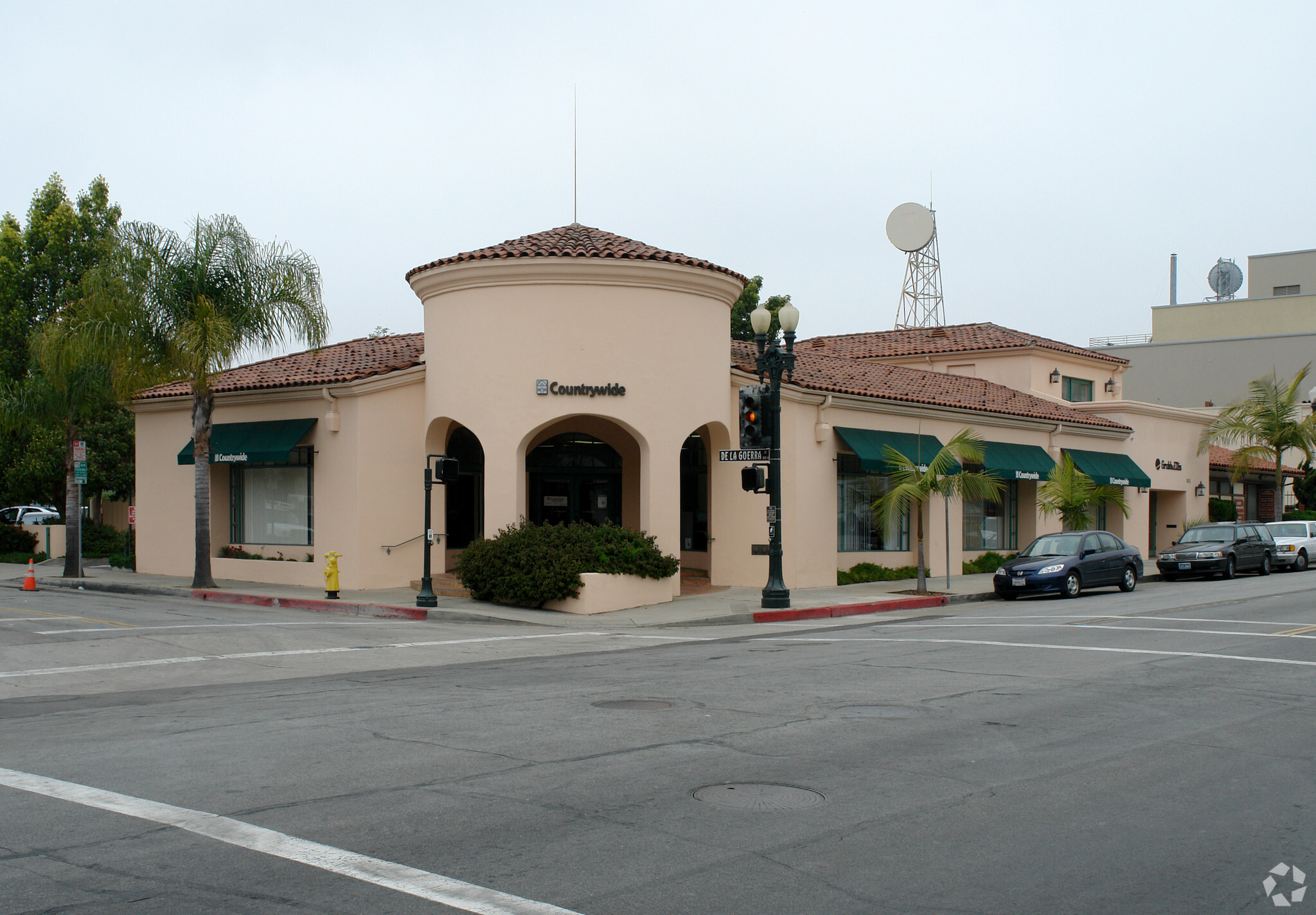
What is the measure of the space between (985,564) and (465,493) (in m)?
14.3

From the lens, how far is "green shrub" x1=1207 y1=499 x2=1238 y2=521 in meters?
41.1

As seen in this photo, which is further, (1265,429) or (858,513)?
(1265,429)

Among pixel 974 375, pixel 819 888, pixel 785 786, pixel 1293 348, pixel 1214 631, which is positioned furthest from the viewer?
pixel 1293 348

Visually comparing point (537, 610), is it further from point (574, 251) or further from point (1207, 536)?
point (1207, 536)

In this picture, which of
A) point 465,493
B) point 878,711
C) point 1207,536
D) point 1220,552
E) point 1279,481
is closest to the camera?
point 878,711

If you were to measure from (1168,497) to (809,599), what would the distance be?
74.3 ft

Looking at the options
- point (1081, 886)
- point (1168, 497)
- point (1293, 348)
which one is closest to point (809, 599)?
point (1081, 886)

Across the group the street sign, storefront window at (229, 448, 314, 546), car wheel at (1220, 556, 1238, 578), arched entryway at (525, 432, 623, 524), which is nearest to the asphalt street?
the street sign

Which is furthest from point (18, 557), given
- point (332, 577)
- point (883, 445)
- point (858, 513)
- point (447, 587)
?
point (883, 445)

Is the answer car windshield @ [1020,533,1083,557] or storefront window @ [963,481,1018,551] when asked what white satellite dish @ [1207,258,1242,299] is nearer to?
storefront window @ [963,481,1018,551]

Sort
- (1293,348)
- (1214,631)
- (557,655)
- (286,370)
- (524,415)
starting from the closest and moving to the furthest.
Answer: (557,655), (1214,631), (524,415), (286,370), (1293,348)

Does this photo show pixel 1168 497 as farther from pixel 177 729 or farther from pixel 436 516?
pixel 177 729

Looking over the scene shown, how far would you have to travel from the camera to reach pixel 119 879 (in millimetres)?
5305

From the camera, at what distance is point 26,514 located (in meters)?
44.0
